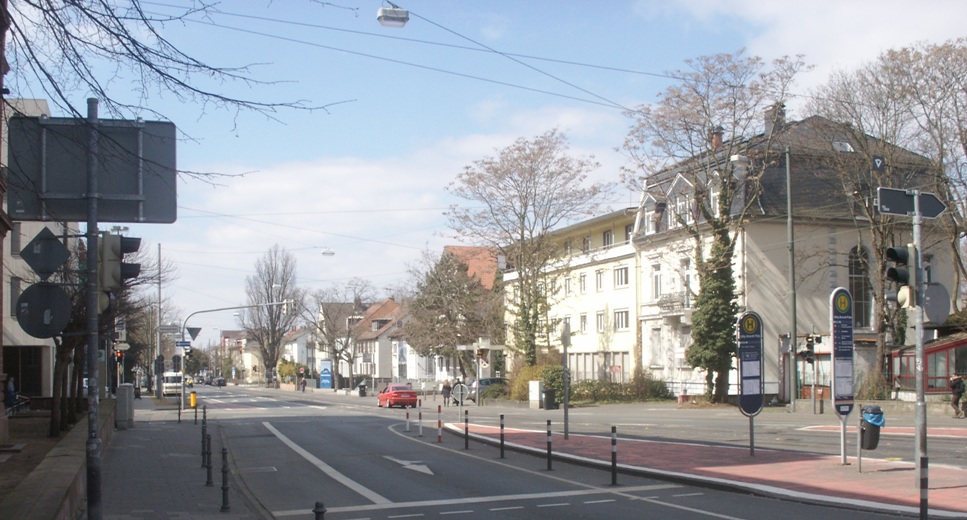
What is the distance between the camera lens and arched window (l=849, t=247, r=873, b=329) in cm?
4872

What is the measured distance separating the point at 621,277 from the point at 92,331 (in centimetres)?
5110

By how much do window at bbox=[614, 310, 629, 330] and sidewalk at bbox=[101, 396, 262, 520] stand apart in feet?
108

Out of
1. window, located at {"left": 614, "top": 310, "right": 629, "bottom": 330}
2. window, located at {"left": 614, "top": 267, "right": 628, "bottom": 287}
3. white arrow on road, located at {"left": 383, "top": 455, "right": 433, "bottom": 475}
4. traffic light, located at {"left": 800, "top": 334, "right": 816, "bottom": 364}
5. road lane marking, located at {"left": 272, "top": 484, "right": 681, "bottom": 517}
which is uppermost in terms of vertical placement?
window, located at {"left": 614, "top": 267, "right": 628, "bottom": 287}

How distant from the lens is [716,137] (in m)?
41.1

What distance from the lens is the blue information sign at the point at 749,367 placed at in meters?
17.9

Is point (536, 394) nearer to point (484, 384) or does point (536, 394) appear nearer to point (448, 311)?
point (484, 384)

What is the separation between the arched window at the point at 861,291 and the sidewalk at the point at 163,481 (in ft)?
114

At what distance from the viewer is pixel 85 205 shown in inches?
355

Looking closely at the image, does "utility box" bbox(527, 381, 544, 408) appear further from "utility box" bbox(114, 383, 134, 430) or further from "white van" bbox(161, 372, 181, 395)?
"white van" bbox(161, 372, 181, 395)

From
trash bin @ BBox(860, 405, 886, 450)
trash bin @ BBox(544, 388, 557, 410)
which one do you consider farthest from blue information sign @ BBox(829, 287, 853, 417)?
trash bin @ BBox(544, 388, 557, 410)

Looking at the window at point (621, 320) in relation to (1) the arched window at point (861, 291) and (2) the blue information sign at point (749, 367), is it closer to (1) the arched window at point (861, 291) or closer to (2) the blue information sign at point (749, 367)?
(1) the arched window at point (861, 291)

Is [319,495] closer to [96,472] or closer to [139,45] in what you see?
[96,472]

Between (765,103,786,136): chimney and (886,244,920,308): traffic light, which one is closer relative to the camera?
(886,244,920,308): traffic light

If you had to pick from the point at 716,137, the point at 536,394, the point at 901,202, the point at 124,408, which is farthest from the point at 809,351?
the point at 124,408
